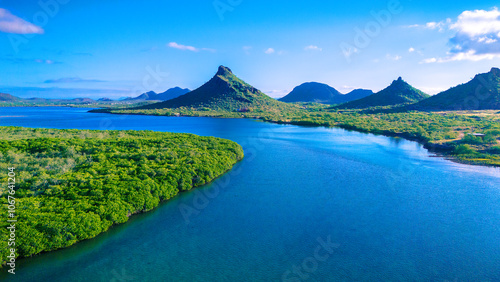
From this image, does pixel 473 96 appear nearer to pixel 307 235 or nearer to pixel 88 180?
pixel 307 235

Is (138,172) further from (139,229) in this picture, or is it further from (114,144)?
(114,144)

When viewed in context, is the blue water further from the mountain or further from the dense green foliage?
the mountain

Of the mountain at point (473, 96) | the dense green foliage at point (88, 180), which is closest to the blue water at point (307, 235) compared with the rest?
the dense green foliage at point (88, 180)

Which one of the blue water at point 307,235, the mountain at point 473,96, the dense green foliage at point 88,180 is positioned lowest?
the blue water at point 307,235

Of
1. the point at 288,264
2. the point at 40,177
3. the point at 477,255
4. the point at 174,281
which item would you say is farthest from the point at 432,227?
the point at 40,177

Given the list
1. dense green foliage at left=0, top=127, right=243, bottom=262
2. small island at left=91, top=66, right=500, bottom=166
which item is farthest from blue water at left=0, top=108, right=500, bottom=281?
small island at left=91, top=66, right=500, bottom=166

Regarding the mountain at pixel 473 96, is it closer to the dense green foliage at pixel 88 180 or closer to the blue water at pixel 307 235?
the blue water at pixel 307 235
